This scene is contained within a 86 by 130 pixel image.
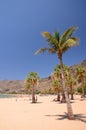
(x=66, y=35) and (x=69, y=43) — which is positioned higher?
(x=66, y=35)

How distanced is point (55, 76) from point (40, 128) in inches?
1551

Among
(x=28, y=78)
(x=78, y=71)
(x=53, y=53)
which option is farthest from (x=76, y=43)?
(x=78, y=71)

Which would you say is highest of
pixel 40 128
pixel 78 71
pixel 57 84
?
pixel 78 71

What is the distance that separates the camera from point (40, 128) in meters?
16.9

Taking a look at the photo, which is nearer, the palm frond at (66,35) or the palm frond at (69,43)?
the palm frond at (69,43)

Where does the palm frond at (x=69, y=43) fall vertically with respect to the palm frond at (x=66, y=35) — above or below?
below

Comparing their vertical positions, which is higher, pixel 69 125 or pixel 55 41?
pixel 55 41

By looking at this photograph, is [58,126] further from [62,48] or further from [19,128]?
[62,48]

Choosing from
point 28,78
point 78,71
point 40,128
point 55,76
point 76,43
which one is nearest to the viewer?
point 40,128

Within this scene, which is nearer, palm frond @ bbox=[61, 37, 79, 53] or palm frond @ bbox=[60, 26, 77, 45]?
palm frond @ bbox=[61, 37, 79, 53]

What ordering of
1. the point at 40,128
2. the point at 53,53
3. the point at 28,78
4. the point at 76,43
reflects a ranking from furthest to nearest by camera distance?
1. the point at 28,78
2. the point at 53,53
3. the point at 76,43
4. the point at 40,128

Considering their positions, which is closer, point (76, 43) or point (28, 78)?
point (76, 43)

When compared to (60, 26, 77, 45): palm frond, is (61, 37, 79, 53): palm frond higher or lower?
lower

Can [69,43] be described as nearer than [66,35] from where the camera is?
Yes
